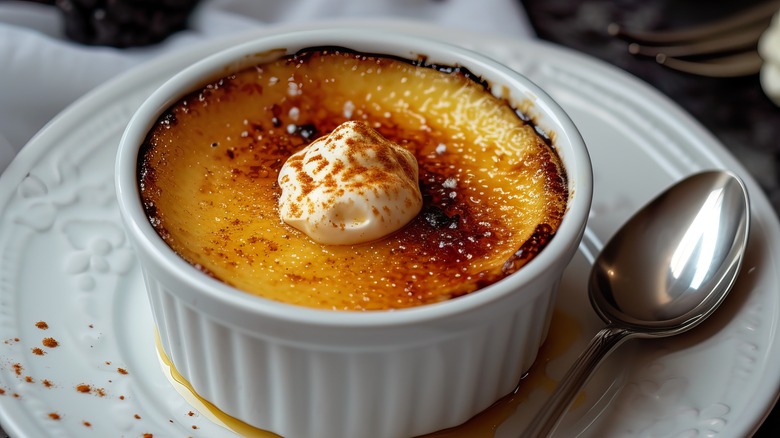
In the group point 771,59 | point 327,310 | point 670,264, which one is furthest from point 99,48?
point 771,59

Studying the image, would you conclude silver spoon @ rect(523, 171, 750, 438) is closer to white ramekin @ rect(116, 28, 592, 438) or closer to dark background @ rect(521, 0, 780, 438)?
white ramekin @ rect(116, 28, 592, 438)

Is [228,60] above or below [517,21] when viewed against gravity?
above

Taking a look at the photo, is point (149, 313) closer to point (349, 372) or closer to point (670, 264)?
point (349, 372)

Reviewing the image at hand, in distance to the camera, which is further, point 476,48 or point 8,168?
point 476,48

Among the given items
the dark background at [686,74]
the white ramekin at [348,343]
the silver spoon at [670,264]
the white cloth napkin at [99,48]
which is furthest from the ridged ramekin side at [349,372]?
the dark background at [686,74]

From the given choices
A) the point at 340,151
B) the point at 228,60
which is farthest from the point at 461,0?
the point at 340,151

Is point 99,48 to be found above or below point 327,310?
below

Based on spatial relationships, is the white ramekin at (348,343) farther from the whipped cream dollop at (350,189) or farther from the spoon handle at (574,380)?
the whipped cream dollop at (350,189)

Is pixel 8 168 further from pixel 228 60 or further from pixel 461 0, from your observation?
pixel 461 0
